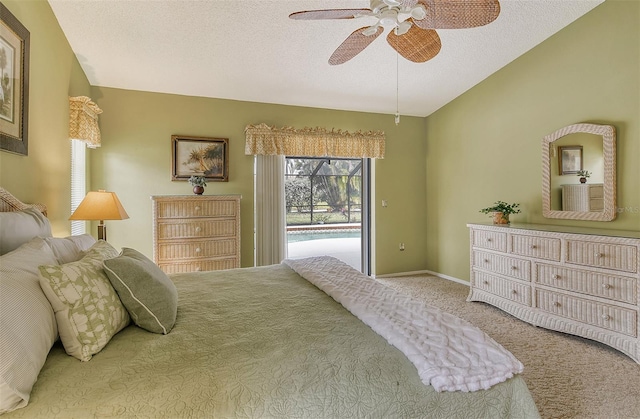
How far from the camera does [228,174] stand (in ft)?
13.6

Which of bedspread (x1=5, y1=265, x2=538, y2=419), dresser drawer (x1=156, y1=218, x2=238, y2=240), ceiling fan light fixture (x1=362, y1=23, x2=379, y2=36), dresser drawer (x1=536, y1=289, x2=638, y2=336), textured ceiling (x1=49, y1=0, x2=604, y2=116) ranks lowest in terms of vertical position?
dresser drawer (x1=536, y1=289, x2=638, y2=336)

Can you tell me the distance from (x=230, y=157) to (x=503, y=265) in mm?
3395

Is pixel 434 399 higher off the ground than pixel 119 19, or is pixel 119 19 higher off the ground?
pixel 119 19

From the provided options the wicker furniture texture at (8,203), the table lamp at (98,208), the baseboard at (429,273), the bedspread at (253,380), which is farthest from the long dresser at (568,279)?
the wicker furniture texture at (8,203)

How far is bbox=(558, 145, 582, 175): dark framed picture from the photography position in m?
3.13

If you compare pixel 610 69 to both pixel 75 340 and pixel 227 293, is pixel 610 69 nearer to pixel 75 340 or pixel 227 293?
pixel 227 293

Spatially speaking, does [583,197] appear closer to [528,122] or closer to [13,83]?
[528,122]

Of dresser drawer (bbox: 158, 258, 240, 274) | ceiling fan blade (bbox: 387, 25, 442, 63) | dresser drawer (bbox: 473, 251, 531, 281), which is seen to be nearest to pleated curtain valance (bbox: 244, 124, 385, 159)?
dresser drawer (bbox: 158, 258, 240, 274)

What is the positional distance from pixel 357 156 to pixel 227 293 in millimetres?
3270

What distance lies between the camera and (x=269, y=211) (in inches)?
170

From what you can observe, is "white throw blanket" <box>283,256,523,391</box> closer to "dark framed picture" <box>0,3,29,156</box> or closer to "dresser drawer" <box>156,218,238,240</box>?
"dark framed picture" <box>0,3,29,156</box>

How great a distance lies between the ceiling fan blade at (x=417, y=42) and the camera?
2002 millimetres

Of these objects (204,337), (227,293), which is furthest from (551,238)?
(204,337)

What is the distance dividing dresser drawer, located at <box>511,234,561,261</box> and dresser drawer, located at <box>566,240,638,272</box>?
0.11 meters
